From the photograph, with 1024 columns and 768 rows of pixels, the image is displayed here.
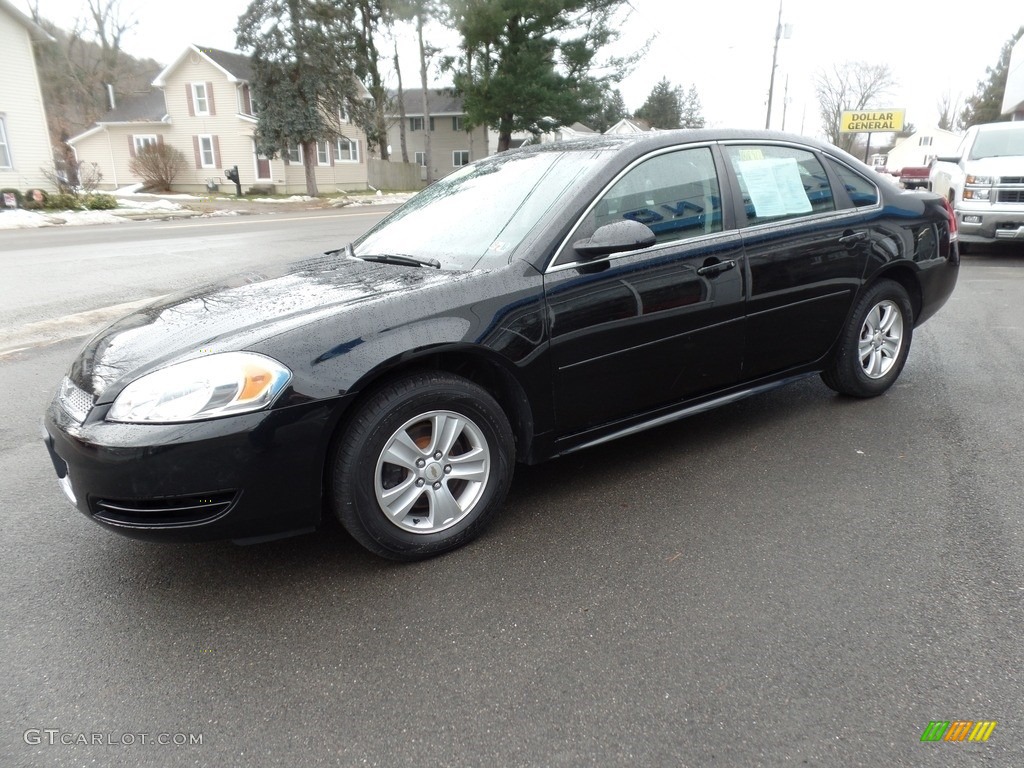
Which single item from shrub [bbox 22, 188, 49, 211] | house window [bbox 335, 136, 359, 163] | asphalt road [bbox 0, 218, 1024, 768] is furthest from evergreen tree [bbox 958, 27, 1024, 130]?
asphalt road [bbox 0, 218, 1024, 768]

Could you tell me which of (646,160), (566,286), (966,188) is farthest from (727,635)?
(966,188)

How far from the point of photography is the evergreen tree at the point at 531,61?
36.2 m

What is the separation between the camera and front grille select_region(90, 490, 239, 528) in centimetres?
247

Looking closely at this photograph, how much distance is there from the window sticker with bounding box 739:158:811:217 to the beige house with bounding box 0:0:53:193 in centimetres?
2848

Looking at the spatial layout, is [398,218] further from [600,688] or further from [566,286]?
[600,688]

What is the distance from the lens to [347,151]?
43312 mm

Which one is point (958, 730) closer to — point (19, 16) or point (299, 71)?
point (19, 16)

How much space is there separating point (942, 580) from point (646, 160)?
2158mm

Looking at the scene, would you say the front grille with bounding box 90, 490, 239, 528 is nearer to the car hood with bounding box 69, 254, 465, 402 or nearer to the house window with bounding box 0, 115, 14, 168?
the car hood with bounding box 69, 254, 465, 402

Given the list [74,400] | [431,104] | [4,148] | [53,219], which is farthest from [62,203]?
[431,104]

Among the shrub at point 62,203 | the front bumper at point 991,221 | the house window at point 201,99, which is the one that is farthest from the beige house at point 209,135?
the front bumper at point 991,221

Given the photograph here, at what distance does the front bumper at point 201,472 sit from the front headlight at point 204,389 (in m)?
0.04

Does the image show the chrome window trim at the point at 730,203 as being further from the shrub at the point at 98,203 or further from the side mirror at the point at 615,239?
the shrub at the point at 98,203

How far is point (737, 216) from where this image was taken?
375cm
